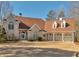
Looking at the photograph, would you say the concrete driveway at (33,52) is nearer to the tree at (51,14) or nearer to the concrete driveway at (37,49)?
the concrete driveway at (37,49)

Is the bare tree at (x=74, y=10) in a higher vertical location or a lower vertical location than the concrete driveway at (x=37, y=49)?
higher

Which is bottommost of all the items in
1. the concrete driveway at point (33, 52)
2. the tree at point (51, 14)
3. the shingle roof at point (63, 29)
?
the concrete driveway at point (33, 52)

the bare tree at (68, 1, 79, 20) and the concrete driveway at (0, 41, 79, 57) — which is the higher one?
the bare tree at (68, 1, 79, 20)

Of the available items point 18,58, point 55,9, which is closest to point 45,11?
point 55,9

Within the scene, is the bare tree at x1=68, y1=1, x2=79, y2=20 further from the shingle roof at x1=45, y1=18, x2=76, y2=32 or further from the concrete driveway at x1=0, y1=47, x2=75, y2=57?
the concrete driveway at x1=0, y1=47, x2=75, y2=57

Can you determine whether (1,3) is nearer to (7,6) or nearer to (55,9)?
(7,6)

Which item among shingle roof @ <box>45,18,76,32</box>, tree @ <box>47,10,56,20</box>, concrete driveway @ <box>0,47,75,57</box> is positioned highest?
tree @ <box>47,10,56,20</box>

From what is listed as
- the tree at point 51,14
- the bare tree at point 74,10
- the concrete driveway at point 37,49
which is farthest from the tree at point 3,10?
the bare tree at point 74,10

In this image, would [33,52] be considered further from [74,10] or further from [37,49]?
[74,10]

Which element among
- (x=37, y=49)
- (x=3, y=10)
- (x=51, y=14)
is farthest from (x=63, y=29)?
(x=3, y=10)

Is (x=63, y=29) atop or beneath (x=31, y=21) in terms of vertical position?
beneath

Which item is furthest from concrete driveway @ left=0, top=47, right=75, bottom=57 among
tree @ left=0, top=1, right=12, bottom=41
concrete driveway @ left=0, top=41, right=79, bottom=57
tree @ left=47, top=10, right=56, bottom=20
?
tree @ left=47, top=10, right=56, bottom=20

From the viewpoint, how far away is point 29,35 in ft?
32.2

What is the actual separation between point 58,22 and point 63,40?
0.27 metres
